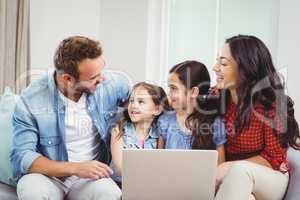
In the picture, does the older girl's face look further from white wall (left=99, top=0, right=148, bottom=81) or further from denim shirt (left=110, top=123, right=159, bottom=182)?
white wall (left=99, top=0, right=148, bottom=81)

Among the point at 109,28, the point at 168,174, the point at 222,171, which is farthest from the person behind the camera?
the point at 109,28

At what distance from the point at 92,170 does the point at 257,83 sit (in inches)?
30.1

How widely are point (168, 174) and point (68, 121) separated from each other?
553 mm

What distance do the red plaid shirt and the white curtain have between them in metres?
1.38

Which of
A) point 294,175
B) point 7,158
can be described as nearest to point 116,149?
point 7,158

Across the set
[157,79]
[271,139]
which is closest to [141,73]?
[157,79]

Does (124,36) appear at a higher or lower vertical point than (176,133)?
higher

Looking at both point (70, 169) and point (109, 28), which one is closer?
point (70, 169)

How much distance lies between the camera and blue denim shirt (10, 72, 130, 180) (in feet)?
5.25

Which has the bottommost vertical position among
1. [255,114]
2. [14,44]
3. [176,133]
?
[176,133]

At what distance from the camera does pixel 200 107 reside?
173cm

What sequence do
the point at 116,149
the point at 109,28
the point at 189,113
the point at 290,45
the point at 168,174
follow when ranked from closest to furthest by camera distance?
1. the point at 168,174
2. the point at 116,149
3. the point at 189,113
4. the point at 290,45
5. the point at 109,28

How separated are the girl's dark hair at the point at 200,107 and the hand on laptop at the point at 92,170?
393 millimetres

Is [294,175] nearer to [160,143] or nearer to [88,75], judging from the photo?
[160,143]
